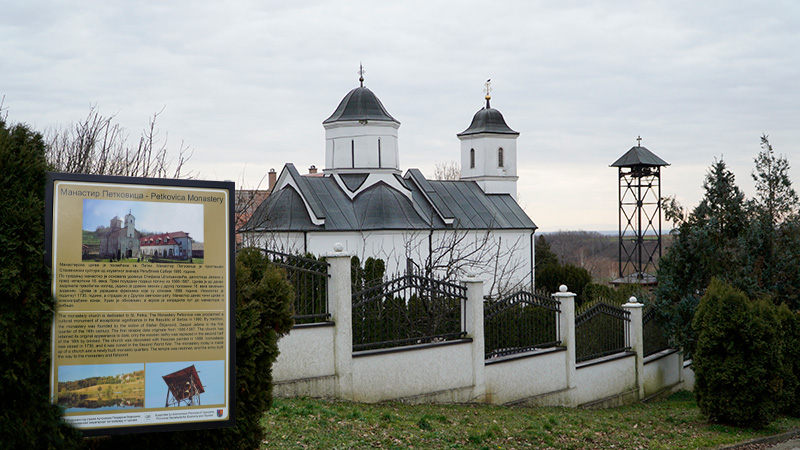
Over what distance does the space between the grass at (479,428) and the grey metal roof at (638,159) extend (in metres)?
19.4

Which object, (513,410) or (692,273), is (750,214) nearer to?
(692,273)

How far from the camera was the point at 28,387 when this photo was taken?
3604 mm

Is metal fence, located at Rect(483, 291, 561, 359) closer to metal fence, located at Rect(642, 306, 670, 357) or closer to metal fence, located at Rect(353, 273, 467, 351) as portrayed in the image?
metal fence, located at Rect(353, 273, 467, 351)

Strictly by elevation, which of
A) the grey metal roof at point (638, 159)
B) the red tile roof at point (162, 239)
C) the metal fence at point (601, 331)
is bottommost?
the metal fence at point (601, 331)

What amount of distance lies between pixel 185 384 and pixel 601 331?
10.9m

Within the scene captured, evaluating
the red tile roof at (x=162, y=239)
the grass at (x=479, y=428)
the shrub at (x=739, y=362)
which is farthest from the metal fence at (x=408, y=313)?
the red tile roof at (x=162, y=239)

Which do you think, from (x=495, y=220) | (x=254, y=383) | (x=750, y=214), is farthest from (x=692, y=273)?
(x=495, y=220)

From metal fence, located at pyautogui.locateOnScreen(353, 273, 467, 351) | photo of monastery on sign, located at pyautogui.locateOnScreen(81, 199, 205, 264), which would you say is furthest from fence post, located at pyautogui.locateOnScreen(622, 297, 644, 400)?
photo of monastery on sign, located at pyautogui.locateOnScreen(81, 199, 205, 264)

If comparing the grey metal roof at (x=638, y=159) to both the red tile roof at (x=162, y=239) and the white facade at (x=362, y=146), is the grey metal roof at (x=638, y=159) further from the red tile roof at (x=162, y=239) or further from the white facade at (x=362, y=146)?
the red tile roof at (x=162, y=239)

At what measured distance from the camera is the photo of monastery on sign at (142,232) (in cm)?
384

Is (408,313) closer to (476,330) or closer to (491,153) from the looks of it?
(476,330)

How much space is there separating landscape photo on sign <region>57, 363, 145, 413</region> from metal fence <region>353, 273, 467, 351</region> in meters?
5.74

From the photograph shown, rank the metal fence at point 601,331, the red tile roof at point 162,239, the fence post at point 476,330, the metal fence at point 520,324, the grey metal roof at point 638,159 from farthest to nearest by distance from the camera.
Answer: the grey metal roof at point 638,159 < the metal fence at point 601,331 < the metal fence at point 520,324 < the fence post at point 476,330 < the red tile roof at point 162,239

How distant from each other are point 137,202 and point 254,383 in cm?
141
